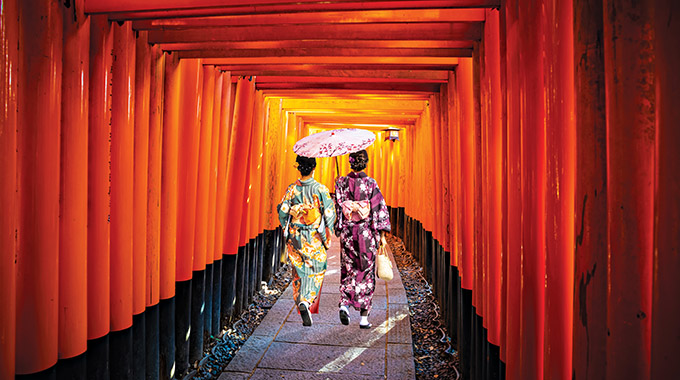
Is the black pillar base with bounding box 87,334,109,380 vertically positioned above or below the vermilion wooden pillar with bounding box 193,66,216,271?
below

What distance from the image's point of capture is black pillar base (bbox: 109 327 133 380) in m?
2.81

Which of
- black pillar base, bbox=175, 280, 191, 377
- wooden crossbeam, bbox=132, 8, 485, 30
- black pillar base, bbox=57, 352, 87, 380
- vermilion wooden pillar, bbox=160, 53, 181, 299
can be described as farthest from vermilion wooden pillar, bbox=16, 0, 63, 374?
black pillar base, bbox=175, 280, 191, 377

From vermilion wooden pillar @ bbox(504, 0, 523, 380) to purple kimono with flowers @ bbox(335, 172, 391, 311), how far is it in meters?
3.17

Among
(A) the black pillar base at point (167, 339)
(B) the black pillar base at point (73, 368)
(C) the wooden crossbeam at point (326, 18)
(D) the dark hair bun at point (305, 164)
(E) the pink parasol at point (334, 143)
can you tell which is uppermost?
(C) the wooden crossbeam at point (326, 18)

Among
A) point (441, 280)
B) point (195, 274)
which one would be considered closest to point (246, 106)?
point (195, 274)

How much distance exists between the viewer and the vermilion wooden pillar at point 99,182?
2572 mm

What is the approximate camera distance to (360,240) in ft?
17.4

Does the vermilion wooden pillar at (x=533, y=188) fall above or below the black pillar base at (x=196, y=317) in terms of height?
above

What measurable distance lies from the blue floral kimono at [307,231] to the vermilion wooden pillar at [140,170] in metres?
2.10

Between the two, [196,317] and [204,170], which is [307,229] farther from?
[196,317]

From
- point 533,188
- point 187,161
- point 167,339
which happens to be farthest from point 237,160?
point 533,188

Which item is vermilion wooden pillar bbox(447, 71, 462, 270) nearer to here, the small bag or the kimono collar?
the small bag

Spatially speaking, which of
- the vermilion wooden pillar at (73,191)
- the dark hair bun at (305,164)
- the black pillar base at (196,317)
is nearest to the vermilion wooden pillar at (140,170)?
the vermilion wooden pillar at (73,191)

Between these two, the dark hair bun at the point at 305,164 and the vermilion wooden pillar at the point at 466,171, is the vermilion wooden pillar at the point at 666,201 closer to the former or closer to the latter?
the vermilion wooden pillar at the point at 466,171
